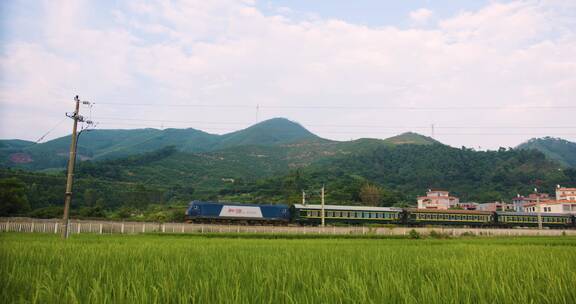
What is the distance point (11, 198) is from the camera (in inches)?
1829

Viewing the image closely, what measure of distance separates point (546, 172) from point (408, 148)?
5352cm

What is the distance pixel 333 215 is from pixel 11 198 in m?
37.8

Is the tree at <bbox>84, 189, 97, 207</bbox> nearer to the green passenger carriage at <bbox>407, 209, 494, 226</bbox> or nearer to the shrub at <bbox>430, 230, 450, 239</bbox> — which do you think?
the green passenger carriage at <bbox>407, 209, 494, 226</bbox>

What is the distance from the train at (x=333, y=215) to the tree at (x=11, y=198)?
2017 cm

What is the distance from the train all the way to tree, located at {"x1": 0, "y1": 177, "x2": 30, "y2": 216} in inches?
794

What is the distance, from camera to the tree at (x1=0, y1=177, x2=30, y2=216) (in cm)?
4575

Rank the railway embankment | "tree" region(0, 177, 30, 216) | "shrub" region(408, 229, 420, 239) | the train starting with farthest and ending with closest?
1. the train
2. "tree" region(0, 177, 30, 216)
3. "shrub" region(408, 229, 420, 239)
4. the railway embankment

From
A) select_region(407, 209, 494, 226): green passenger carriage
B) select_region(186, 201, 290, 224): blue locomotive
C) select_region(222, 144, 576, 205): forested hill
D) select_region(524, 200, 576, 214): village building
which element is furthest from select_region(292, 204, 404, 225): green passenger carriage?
select_region(222, 144, 576, 205): forested hill

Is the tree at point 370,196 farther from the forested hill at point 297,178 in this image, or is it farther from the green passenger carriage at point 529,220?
the green passenger carriage at point 529,220

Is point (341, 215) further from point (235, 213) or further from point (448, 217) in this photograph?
point (448, 217)

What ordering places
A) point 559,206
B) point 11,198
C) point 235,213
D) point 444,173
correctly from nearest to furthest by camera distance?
point 11,198
point 235,213
point 559,206
point 444,173

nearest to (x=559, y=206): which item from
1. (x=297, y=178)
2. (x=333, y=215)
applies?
(x=297, y=178)

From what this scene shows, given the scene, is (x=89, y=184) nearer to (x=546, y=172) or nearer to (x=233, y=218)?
(x=233, y=218)

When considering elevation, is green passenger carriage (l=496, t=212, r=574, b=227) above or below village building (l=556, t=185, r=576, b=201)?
below
